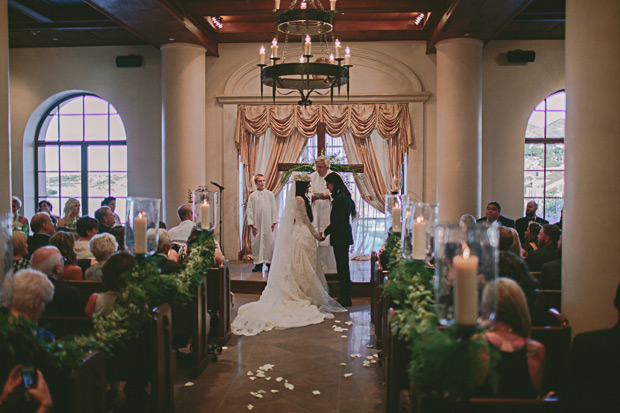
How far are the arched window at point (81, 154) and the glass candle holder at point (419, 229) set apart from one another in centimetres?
929

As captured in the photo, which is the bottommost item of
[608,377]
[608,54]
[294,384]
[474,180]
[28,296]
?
[294,384]

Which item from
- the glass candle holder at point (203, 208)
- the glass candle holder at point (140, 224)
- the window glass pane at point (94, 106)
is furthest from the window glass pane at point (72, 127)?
the glass candle holder at point (140, 224)

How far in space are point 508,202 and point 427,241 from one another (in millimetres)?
7898

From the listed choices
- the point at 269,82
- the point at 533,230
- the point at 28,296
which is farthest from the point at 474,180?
the point at 28,296

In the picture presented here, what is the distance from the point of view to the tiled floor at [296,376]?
4.28m

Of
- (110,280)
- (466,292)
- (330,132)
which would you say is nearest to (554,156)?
(330,132)

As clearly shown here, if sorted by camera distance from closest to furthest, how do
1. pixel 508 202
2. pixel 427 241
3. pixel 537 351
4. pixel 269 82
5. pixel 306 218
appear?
pixel 537 351
pixel 427 241
pixel 269 82
pixel 306 218
pixel 508 202

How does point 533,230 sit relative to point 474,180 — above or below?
below

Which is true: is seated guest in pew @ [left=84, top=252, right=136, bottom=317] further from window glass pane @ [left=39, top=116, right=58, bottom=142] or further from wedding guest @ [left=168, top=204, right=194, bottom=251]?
window glass pane @ [left=39, top=116, right=58, bottom=142]

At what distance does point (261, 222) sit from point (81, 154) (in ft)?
15.6

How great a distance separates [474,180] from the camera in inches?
391

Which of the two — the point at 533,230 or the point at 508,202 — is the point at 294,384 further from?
the point at 508,202

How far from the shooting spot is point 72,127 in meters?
11.9

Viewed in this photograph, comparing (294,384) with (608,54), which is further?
(294,384)
